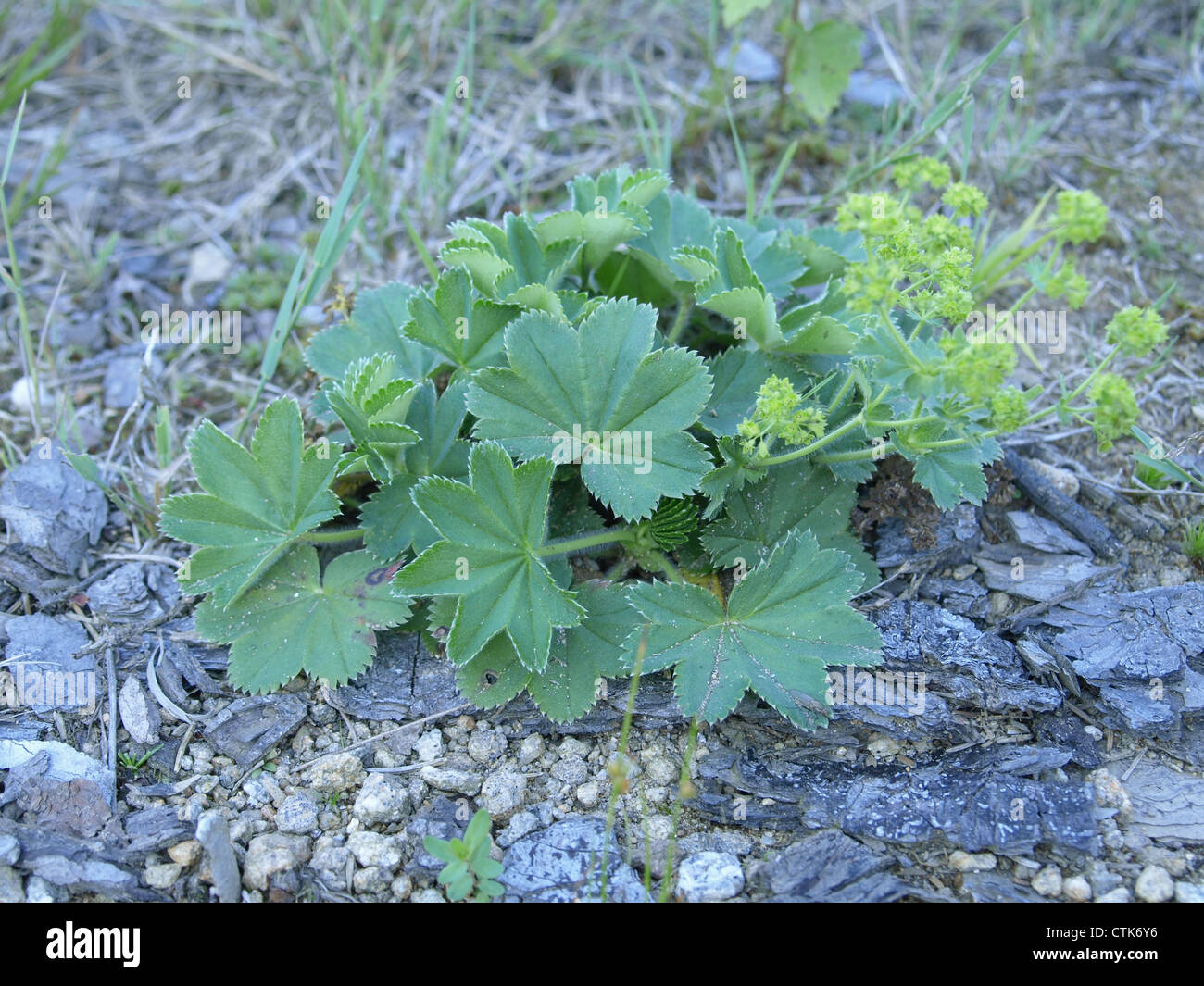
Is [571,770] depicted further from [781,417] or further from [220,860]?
[781,417]

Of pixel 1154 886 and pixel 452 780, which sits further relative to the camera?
pixel 452 780

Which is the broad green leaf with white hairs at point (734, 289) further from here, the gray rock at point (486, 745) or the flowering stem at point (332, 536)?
the gray rock at point (486, 745)

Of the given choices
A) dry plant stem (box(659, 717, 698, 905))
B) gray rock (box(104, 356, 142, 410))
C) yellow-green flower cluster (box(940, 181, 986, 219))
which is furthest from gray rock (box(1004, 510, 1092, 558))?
gray rock (box(104, 356, 142, 410))

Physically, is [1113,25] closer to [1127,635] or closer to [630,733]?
[1127,635]

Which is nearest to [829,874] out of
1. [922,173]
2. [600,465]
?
[600,465]

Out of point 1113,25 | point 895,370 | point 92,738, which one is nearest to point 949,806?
point 895,370
